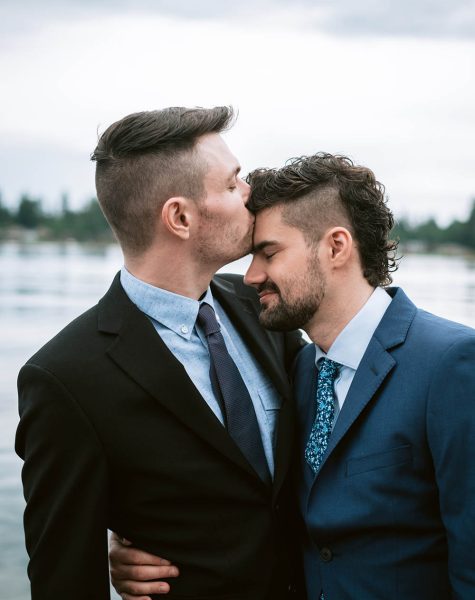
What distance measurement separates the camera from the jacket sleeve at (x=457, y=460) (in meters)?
2.71

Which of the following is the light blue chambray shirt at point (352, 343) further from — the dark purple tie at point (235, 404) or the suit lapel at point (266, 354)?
the dark purple tie at point (235, 404)


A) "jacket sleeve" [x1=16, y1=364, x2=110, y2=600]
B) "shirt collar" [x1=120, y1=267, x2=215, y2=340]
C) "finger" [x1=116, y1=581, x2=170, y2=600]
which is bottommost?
"finger" [x1=116, y1=581, x2=170, y2=600]

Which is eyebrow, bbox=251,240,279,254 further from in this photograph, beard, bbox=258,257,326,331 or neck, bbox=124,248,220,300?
neck, bbox=124,248,220,300

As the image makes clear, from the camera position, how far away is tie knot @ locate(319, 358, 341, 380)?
10.9 feet

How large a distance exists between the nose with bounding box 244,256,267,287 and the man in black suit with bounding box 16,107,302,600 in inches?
5.9

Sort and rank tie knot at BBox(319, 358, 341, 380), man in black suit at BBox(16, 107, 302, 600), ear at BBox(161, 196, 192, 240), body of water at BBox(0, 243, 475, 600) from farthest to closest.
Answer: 1. body of water at BBox(0, 243, 475, 600)
2. tie knot at BBox(319, 358, 341, 380)
3. ear at BBox(161, 196, 192, 240)
4. man in black suit at BBox(16, 107, 302, 600)

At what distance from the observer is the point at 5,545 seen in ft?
19.6

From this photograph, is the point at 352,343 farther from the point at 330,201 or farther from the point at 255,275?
the point at 330,201

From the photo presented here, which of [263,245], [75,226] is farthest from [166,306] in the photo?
[75,226]

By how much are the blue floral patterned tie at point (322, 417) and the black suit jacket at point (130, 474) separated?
0.54 feet

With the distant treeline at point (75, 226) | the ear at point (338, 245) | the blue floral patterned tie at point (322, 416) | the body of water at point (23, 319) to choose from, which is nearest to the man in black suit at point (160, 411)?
the blue floral patterned tie at point (322, 416)

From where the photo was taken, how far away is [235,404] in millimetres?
3123

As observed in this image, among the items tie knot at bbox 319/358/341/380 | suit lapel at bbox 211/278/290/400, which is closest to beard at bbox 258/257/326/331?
suit lapel at bbox 211/278/290/400

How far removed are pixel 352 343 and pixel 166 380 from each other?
87 cm
